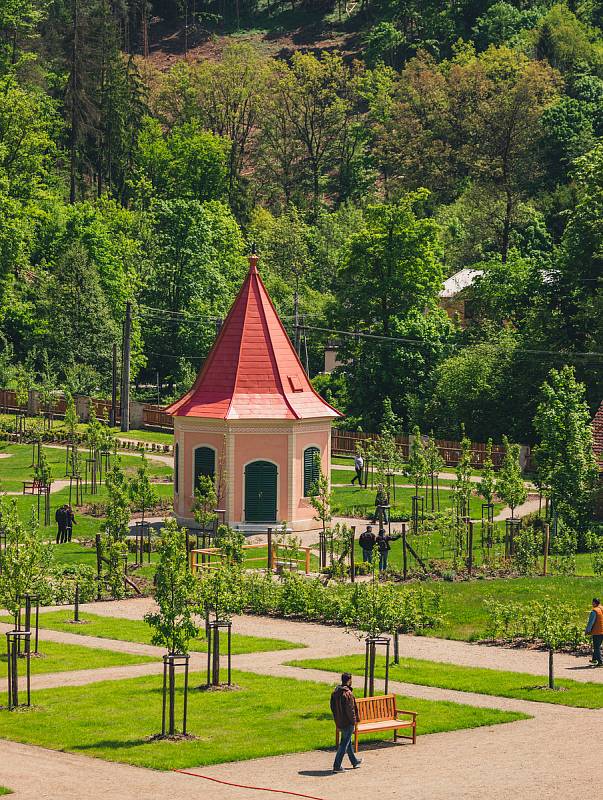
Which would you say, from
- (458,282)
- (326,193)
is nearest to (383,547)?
(458,282)

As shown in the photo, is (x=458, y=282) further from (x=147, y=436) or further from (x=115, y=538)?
(x=115, y=538)

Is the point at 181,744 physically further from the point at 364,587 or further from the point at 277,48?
the point at 277,48

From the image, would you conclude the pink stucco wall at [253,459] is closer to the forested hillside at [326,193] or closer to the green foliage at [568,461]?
the green foliage at [568,461]

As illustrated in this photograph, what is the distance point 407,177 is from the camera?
130000mm

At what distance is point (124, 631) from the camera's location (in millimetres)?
40594

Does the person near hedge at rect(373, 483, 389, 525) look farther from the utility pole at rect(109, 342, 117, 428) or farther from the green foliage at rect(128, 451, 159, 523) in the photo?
the utility pole at rect(109, 342, 117, 428)

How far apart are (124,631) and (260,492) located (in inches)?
710

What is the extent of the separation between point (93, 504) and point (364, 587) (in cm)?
2956

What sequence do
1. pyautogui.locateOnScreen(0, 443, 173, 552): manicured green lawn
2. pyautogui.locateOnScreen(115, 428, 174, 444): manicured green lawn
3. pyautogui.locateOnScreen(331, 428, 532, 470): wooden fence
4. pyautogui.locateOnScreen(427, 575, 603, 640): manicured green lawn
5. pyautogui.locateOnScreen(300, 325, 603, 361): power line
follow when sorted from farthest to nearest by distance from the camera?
pyautogui.locateOnScreen(115, 428, 174, 444): manicured green lawn → pyautogui.locateOnScreen(300, 325, 603, 361): power line → pyautogui.locateOnScreen(331, 428, 532, 470): wooden fence → pyautogui.locateOnScreen(0, 443, 173, 552): manicured green lawn → pyautogui.locateOnScreen(427, 575, 603, 640): manicured green lawn

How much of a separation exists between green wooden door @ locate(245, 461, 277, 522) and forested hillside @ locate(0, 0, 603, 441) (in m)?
20.3

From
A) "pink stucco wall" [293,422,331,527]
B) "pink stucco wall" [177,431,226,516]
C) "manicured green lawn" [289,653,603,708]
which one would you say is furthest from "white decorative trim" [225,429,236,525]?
"manicured green lawn" [289,653,603,708]

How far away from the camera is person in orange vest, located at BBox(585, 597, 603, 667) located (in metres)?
35.2

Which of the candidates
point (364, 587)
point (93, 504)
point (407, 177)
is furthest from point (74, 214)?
point (364, 587)

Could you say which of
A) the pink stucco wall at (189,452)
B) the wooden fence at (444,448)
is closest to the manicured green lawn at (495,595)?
the pink stucco wall at (189,452)
